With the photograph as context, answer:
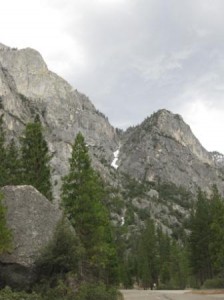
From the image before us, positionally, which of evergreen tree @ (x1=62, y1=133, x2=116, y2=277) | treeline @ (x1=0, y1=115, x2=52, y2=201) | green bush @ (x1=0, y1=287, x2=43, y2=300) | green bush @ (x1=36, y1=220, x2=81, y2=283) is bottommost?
green bush @ (x1=0, y1=287, x2=43, y2=300)

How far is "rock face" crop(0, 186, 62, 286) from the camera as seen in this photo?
27.1 metres

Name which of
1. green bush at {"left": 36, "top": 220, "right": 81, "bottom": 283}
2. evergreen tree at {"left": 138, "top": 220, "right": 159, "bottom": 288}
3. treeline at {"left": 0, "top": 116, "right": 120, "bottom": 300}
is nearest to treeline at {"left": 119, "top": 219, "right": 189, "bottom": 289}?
evergreen tree at {"left": 138, "top": 220, "right": 159, "bottom": 288}

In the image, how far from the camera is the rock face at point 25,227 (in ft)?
88.8

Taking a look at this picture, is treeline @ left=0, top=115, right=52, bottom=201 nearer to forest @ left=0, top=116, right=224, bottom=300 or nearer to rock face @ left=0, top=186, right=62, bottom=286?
forest @ left=0, top=116, right=224, bottom=300

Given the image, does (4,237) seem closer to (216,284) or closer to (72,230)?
(72,230)

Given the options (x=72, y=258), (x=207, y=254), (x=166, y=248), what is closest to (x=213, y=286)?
(x=207, y=254)

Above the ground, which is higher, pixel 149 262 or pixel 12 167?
pixel 12 167

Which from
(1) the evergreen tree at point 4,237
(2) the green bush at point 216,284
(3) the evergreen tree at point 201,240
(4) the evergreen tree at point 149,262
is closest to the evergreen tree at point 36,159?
(1) the evergreen tree at point 4,237

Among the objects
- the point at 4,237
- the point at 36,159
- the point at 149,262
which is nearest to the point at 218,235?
the point at 36,159

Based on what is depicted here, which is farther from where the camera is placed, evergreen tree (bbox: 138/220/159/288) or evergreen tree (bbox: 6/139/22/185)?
evergreen tree (bbox: 138/220/159/288)

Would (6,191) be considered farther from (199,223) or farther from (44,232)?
(199,223)

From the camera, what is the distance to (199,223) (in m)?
67.9

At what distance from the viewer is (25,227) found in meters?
28.9

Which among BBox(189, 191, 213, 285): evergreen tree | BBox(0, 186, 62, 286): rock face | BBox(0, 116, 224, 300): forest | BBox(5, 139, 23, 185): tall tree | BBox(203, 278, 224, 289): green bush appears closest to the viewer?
BBox(0, 116, 224, 300): forest
